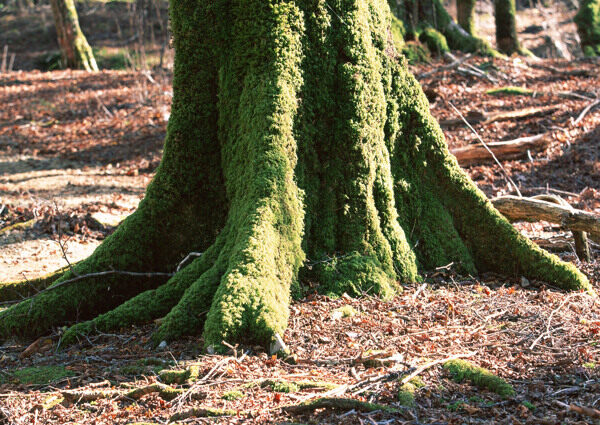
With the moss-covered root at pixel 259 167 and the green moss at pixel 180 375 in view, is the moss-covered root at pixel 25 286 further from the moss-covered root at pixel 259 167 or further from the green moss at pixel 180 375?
the green moss at pixel 180 375

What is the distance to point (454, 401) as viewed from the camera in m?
3.52

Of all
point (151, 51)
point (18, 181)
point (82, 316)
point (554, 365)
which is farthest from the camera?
point (151, 51)

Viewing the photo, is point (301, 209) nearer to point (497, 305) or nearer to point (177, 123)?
point (177, 123)

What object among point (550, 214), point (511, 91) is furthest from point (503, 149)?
point (550, 214)

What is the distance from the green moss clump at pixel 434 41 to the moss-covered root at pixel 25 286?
13589mm

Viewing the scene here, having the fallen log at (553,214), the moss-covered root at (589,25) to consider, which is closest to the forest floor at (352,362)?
the fallen log at (553,214)

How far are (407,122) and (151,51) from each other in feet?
70.0

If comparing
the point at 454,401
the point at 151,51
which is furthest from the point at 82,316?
the point at 151,51

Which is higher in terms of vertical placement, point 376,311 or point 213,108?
point 213,108

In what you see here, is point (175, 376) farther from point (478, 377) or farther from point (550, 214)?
point (550, 214)

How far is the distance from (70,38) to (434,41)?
1296 cm

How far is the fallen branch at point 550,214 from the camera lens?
616cm

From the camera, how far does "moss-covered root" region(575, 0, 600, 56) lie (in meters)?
20.6

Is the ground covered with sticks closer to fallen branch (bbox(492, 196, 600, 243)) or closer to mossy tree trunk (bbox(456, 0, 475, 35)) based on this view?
fallen branch (bbox(492, 196, 600, 243))
